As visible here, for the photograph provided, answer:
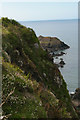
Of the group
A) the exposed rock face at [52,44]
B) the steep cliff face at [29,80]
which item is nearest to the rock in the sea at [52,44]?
the exposed rock face at [52,44]

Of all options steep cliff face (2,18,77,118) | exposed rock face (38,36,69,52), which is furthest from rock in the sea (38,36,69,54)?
steep cliff face (2,18,77,118)

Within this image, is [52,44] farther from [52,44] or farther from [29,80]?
[29,80]

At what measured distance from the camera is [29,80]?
12.9m

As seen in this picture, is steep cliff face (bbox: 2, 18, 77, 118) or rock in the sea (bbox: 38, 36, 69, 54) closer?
steep cliff face (bbox: 2, 18, 77, 118)

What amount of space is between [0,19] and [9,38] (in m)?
7.87

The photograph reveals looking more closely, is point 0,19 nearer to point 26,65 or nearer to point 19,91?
point 26,65

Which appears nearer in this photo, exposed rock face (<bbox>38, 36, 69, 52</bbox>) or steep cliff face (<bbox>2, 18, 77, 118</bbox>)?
steep cliff face (<bbox>2, 18, 77, 118</bbox>)

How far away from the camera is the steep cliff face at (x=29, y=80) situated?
32.1ft

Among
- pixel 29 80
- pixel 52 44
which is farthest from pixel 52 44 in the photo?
pixel 29 80

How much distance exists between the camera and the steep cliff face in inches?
385

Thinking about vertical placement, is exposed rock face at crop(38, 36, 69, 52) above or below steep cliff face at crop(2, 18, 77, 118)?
above

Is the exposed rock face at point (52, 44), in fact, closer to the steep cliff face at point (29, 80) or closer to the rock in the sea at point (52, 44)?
the rock in the sea at point (52, 44)

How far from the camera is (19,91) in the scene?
1073 cm

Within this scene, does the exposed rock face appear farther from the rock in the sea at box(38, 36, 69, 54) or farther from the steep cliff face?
the steep cliff face
